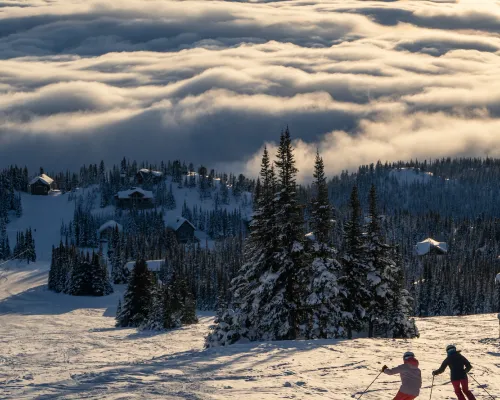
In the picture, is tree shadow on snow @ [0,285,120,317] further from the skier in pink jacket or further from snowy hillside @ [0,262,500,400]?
the skier in pink jacket

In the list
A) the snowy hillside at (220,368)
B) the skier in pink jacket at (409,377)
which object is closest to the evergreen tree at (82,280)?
the snowy hillside at (220,368)

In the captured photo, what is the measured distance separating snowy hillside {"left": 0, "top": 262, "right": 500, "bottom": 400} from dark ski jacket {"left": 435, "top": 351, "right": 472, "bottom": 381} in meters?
2.77

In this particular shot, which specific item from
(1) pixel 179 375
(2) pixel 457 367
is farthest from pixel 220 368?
(2) pixel 457 367

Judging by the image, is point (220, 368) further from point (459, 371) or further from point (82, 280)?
point (82, 280)

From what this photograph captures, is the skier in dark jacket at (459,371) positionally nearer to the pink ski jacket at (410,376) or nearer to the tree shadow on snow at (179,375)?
the pink ski jacket at (410,376)

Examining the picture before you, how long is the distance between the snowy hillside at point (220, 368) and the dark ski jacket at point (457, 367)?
2.77m

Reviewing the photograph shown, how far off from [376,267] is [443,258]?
152150 millimetres

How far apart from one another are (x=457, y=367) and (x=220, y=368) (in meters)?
9.93

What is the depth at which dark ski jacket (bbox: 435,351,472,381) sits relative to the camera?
19.7 meters

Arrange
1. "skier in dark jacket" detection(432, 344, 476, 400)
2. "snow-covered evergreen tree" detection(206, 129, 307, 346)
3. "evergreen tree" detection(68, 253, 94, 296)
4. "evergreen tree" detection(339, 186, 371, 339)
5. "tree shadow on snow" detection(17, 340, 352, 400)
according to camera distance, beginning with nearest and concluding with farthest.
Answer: "skier in dark jacket" detection(432, 344, 476, 400), "tree shadow on snow" detection(17, 340, 352, 400), "snow-covered evergreen tree" detection(206, 129, 307, 346), "evergreen tree" detection(339, 186, 371, 339), "evergreen tree" detection(68, 253, 94, 296)

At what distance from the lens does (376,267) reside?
4991 cm

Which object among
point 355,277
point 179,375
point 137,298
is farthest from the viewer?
point 137,298

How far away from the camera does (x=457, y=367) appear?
1978 cm

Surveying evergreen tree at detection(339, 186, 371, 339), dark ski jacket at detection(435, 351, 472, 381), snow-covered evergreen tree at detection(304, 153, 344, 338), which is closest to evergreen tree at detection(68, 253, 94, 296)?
evergreen tree at detection(339, 186, 371, 339)
